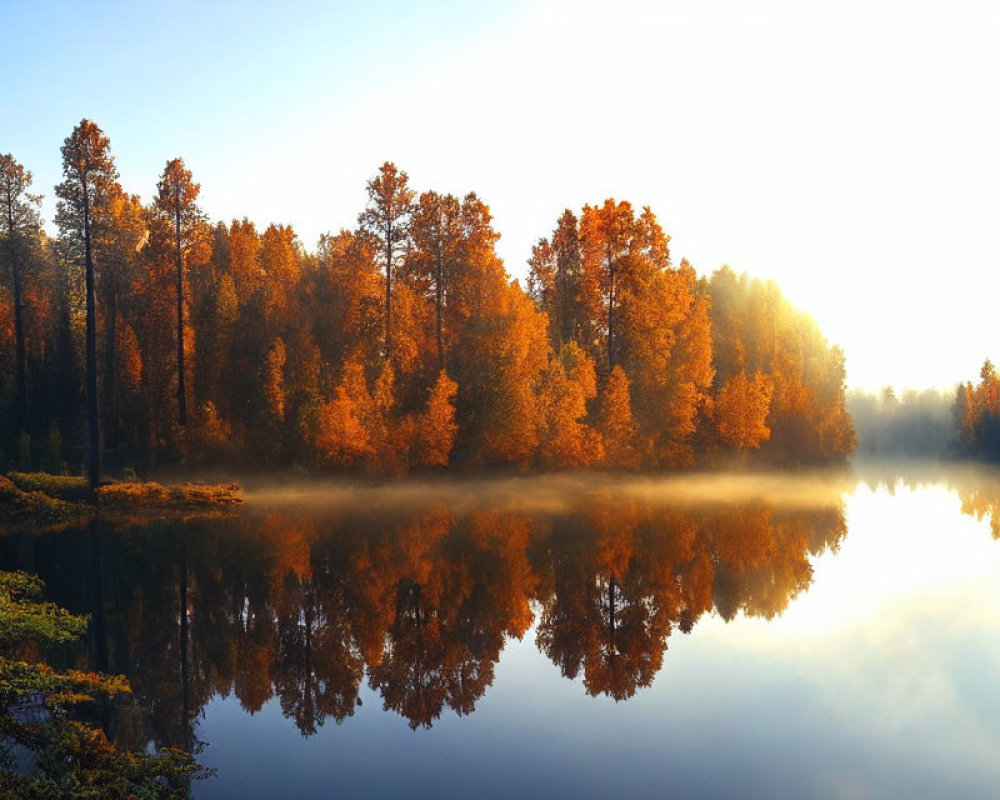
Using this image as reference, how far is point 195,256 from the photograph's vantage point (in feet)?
157

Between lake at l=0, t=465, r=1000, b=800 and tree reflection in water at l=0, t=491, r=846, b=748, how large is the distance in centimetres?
9

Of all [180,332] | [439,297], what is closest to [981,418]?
[439,297]

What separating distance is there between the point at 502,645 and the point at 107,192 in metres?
32.3

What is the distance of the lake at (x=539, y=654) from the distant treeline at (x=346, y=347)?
47.1 feet

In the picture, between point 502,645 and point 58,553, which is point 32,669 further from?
point 58,553

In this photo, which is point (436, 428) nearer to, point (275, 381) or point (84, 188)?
point (275, 381)

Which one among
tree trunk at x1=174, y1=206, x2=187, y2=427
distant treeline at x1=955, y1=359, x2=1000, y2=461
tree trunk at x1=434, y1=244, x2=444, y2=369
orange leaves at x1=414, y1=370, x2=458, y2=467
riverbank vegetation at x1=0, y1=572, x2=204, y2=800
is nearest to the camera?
riverbank vegetation at x1=0, y1=572, x2=204, y2=800

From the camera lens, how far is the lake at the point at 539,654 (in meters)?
10.8

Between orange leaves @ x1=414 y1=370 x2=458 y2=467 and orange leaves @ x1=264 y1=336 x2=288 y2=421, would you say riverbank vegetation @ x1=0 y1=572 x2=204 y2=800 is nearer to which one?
orange leaves @ x1=264 y1=336 x2=288 y2=421

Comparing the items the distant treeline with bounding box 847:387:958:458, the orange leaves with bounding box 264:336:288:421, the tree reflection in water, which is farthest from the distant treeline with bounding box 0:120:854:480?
the distant treeline with bounding box 847:387:958:458

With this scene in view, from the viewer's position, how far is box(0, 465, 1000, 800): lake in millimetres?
10844

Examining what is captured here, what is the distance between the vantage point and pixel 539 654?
15.7 metres

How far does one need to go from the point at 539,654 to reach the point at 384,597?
5.10 meters

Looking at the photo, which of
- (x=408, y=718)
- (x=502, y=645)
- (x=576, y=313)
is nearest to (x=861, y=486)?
(x=576, y=313)
